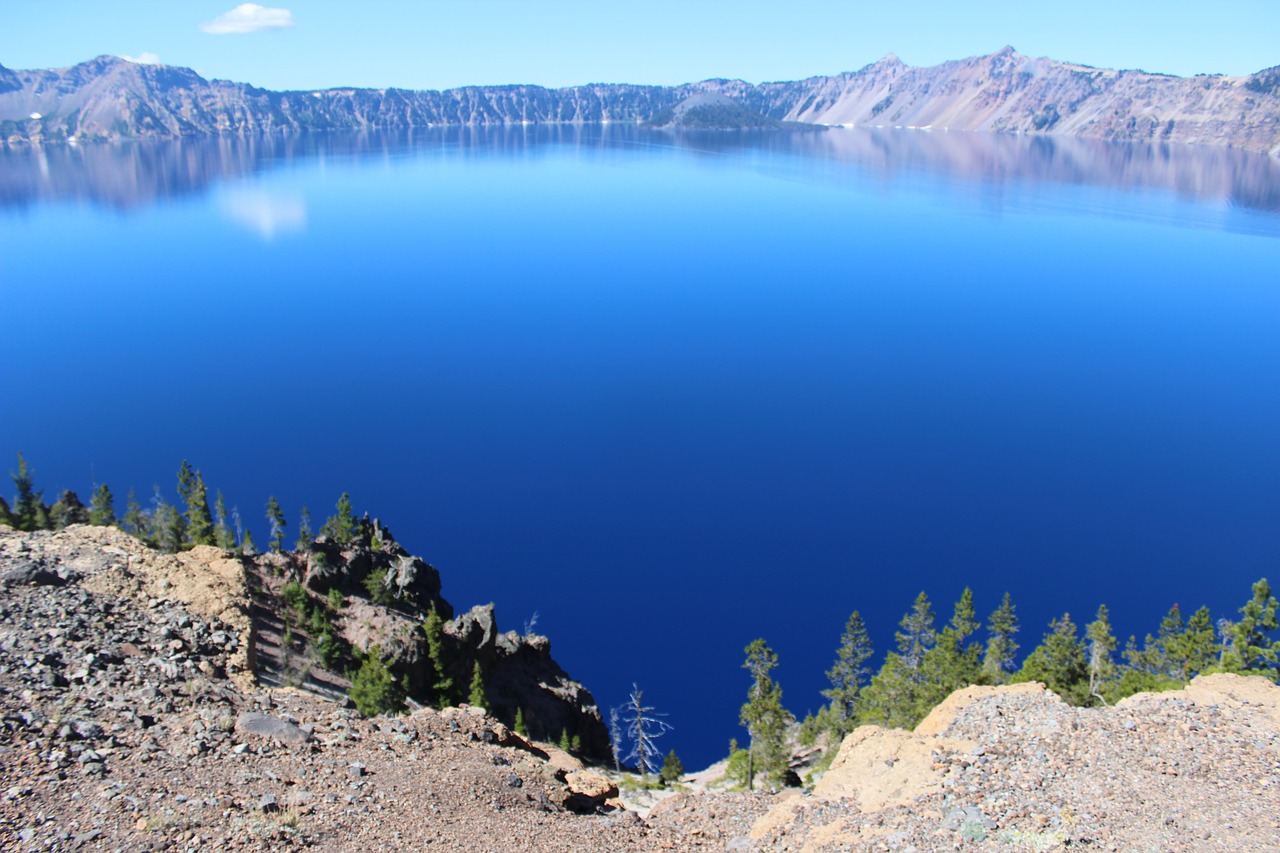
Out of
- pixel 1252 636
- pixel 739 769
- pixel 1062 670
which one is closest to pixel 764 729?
pixel 739 769

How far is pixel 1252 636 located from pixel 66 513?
64851 mm

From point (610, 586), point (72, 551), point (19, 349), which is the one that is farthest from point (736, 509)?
point (19, 349)

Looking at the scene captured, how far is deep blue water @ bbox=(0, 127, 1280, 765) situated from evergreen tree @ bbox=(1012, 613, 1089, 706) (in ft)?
63.4

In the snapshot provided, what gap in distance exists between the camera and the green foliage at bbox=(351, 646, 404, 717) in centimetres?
2900

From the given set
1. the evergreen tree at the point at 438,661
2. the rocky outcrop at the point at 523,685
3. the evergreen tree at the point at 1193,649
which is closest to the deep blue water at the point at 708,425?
the rocky outcrop at the point at 523,685

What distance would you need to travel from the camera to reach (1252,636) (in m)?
32.1

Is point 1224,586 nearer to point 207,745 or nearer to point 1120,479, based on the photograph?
point 1120,479

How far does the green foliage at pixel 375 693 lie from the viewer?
1142 inches

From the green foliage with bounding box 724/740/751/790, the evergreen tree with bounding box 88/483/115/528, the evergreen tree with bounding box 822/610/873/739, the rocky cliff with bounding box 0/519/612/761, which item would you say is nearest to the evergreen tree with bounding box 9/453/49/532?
the evergreen tree with bounding box 88/483/115/528

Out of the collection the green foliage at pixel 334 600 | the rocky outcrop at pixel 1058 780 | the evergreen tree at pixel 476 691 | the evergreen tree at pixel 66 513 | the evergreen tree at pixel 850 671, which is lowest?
the evergreen tree at pixel 850 671

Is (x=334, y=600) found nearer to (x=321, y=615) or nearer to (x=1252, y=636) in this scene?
(x=321, y=615)

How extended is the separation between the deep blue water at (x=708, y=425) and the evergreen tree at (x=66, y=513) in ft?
52.2

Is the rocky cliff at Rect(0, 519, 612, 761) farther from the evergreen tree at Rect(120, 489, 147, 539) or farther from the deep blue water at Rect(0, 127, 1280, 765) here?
the evergreen tree at Rect(120, 489, 147, 539)

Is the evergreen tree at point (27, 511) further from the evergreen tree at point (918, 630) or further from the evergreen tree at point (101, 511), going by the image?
the evergreen tree at point (918, 630)
